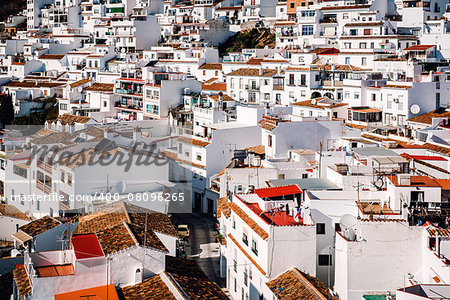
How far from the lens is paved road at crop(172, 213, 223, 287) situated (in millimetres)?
21906

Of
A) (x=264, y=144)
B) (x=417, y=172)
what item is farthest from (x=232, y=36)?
(x=417, y=172)

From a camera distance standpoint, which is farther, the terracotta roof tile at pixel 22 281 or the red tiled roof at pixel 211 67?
the red tiled roof at pixel 211 67

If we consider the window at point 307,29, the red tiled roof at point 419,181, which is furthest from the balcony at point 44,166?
the window at point 307,29

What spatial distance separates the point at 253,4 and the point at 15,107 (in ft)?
82.1

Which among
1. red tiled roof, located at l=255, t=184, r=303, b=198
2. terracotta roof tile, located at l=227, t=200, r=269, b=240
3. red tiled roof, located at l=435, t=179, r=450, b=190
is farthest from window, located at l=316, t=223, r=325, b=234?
red tiled roof, located at l=435, t=179, r=450, b=190

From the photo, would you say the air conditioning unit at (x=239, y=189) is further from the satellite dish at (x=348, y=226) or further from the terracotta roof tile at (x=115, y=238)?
the terracotta roof tile at (x=115, y=238)

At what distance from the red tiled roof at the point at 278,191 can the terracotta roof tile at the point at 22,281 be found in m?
7.24

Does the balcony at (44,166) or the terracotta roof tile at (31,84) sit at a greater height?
the terracotta roof tile at (31,84)

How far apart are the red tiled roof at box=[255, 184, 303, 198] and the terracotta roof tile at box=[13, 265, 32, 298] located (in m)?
7.24

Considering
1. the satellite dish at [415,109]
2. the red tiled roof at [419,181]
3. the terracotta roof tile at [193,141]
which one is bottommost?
the terracotta roof tile at [193,141]

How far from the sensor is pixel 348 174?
2028cm

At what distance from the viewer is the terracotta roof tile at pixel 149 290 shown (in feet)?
43.2

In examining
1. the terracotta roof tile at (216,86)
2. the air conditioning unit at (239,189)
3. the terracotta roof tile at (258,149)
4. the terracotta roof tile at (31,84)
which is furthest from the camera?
the terracotta roof tile at (31,84)

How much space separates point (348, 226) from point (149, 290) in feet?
18.6
